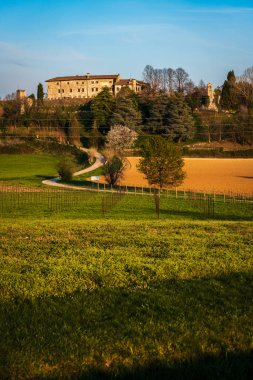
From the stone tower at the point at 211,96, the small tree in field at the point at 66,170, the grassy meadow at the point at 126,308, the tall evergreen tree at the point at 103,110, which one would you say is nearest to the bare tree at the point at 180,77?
the stone tower at the point at 211,96

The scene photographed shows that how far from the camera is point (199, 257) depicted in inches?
333

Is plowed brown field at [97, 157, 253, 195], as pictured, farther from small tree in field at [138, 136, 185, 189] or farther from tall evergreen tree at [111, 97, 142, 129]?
tall evergreen tree at [111, 97, 142, 129]

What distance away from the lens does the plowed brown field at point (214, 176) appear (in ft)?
157

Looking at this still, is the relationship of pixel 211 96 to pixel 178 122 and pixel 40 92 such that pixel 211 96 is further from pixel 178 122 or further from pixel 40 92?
pixel 40 92

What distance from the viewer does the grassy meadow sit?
173 inches

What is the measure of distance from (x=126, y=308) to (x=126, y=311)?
0.08 m

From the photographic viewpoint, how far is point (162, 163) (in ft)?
129

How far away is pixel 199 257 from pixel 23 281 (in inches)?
129

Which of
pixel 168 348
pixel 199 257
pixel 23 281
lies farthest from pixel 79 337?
pixel 199 257

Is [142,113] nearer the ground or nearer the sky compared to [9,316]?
nearer the sky

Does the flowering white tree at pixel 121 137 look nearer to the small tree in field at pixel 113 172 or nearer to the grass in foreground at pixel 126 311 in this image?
the small tree in field at pixel 113 172

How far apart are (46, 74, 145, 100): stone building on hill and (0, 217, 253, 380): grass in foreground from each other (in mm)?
126190

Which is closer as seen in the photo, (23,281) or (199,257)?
(23,281)

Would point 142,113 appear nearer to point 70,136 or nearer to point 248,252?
point 70,136
